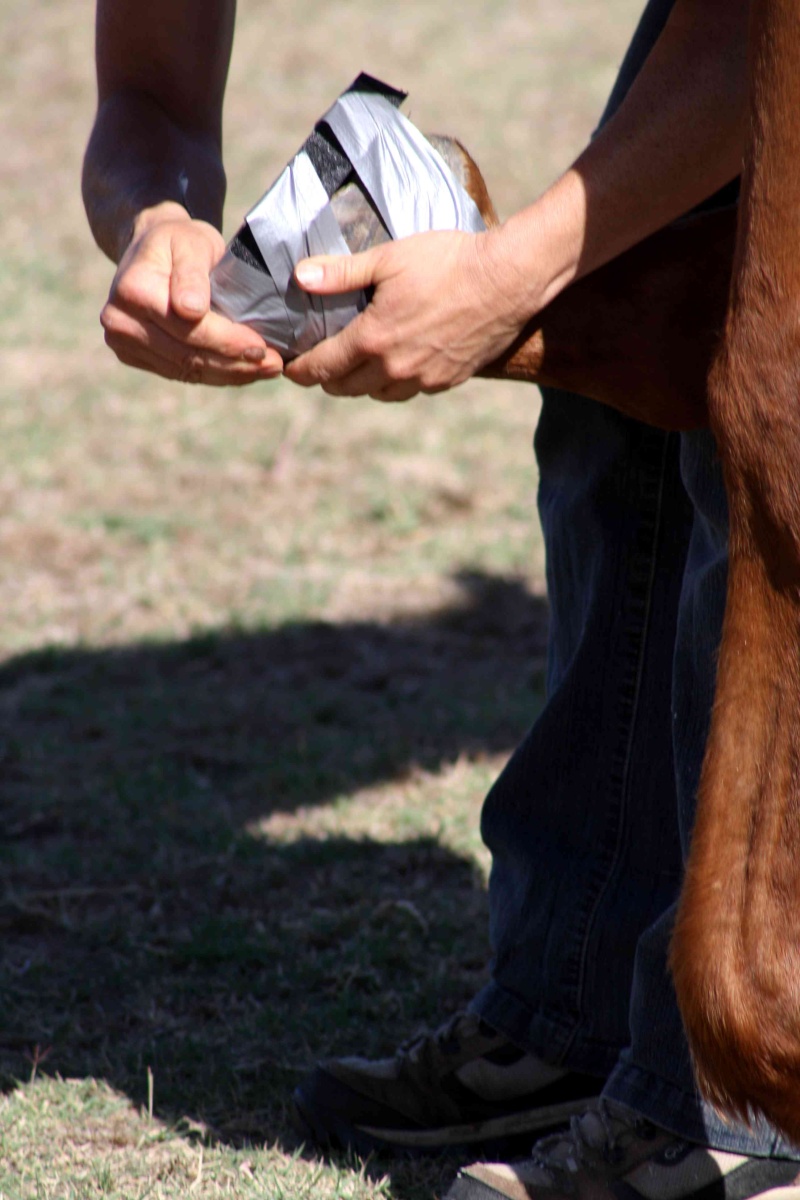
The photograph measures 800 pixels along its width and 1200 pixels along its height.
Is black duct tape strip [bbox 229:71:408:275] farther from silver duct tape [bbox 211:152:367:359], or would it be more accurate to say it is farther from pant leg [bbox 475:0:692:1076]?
pant leg [bbox 475:0:692:1076]

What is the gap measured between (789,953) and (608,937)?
0.74 m

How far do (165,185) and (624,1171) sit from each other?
1.31m

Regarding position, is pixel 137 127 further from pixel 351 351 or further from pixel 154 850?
pixel 154 850

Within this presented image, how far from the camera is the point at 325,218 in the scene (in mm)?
1443

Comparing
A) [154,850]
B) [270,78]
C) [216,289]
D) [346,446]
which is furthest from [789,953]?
[270,78]

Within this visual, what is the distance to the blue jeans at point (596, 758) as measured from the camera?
1.96m

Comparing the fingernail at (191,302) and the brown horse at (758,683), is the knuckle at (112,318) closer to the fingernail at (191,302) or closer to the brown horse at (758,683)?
the fingernail at (191,302)

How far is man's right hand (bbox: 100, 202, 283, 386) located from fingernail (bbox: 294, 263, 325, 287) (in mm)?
98

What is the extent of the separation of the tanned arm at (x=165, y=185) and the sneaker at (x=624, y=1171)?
987 mm

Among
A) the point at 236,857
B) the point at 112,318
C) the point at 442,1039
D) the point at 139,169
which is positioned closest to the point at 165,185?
the point at 139,169

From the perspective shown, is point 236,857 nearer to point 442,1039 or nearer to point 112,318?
point 442,1039

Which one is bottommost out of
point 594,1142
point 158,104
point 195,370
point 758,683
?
point 594,1142

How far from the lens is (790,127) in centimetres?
119

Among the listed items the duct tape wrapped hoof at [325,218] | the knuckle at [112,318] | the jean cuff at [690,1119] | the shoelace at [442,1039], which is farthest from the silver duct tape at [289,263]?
the shoelace at [442,1039]
